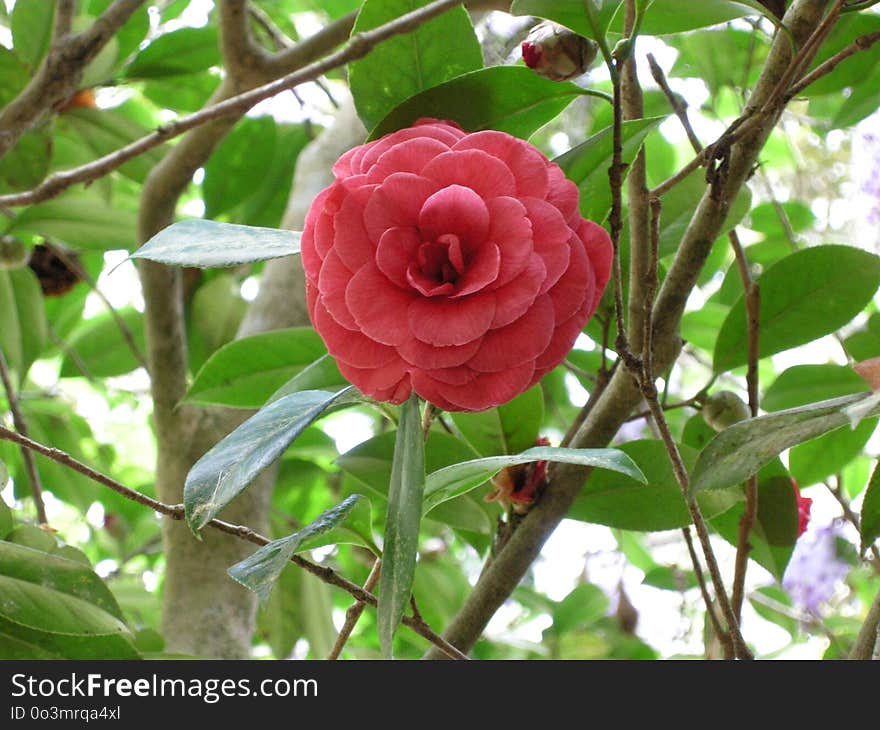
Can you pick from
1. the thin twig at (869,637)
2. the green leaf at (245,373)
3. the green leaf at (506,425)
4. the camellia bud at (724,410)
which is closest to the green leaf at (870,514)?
the thin twig at (869,637)

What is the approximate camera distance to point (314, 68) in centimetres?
62

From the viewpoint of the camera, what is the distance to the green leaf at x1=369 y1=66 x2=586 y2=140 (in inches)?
24.9

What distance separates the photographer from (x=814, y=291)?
82cm

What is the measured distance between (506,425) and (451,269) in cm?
26

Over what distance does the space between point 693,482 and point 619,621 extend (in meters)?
1.45

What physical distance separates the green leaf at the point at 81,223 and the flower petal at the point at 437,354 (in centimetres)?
85

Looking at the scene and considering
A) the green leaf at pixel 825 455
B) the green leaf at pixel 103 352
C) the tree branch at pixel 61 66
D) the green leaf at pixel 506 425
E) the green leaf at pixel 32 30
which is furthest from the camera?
the green leaf at pixel 103 352

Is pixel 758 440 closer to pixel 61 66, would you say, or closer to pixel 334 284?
pixel 334 284

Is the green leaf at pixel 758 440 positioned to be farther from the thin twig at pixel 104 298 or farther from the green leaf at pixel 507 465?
the thin twig at pixel 104 298

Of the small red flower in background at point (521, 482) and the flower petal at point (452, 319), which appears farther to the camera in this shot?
the small red flower in background at point (521, 482)

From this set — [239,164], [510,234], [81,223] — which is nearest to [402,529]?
[510,234]

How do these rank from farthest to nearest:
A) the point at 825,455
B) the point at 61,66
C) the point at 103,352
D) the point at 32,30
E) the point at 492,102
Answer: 1. the point at 103,352
2. the point at 32,30
3. the point at 825,455
4. the point at 61,66
5. the point at 492,102

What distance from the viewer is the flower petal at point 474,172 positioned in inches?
21.9

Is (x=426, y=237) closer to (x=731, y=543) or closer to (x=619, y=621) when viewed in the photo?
(x=731, y=543)
